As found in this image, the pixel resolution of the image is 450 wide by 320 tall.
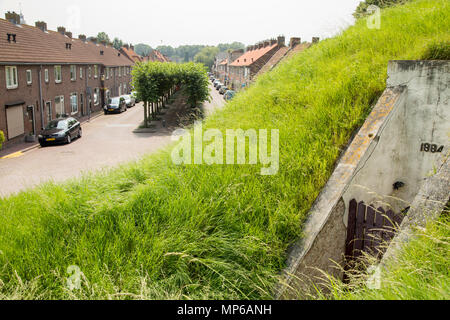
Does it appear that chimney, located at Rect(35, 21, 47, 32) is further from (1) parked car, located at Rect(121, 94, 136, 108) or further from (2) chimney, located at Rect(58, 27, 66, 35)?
(1) parked car, located at Rect(121, 94, 136, 108)

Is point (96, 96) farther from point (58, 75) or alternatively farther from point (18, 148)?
point (18, 148)

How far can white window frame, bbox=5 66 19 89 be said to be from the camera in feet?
75.7

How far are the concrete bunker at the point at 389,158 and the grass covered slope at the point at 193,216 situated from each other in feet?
1.08

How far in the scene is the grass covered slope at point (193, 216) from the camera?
438 cm

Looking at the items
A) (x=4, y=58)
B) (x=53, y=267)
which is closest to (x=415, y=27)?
(x=53, y=267)

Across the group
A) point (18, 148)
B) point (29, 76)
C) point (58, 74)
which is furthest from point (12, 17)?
point (18, 148)

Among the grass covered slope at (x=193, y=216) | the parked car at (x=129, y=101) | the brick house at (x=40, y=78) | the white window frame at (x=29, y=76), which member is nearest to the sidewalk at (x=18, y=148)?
the brick house at (x=40, y=78)

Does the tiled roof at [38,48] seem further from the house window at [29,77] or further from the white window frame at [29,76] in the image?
the house window at [29,77]

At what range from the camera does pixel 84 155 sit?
21.1 meters

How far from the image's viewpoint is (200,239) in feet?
16.4

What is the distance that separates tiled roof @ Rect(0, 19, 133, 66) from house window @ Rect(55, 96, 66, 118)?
3.31 metres

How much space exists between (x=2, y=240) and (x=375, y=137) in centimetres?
631

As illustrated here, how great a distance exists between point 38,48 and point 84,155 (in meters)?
14.1

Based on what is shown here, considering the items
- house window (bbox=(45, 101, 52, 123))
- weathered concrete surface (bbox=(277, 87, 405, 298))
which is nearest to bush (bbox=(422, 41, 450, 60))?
weathered concrete surface (bbox=(277, 87, 405, 298))
